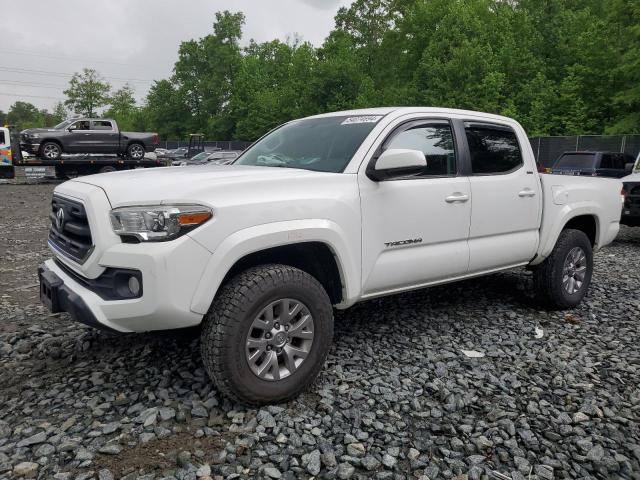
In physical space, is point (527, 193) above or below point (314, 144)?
below

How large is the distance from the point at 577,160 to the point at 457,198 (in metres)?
12.1

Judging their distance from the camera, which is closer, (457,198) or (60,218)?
(60,218)

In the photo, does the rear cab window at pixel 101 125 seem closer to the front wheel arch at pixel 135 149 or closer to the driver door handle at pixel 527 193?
the front wheel arch at pixel 135 149

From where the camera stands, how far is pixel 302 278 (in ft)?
9.96

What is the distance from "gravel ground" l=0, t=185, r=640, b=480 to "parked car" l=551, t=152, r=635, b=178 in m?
10.2

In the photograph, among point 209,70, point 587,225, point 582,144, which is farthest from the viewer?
point 209,70

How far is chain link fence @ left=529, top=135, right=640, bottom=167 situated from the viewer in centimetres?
1959

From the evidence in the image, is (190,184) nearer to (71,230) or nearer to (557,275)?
(71,230)

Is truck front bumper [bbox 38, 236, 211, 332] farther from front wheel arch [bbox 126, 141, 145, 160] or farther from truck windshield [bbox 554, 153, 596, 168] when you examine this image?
front wheel arch [bbox 126, 141, 145, 160]

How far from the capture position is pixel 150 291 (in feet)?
8.61

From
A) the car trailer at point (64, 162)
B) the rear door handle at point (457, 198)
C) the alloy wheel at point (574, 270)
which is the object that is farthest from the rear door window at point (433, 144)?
the car trailer at point (64, 162)

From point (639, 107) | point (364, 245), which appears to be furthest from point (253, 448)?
point (639, 107)

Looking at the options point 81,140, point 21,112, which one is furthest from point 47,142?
point 21,112

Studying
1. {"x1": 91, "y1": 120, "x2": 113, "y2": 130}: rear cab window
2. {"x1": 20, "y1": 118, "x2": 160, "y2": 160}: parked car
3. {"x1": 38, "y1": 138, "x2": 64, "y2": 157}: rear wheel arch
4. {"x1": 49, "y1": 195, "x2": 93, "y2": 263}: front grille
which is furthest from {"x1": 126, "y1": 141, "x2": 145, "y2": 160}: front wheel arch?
{"x1": 49, "y1": 195, "x2": 93, "y2": 263}: front grille
